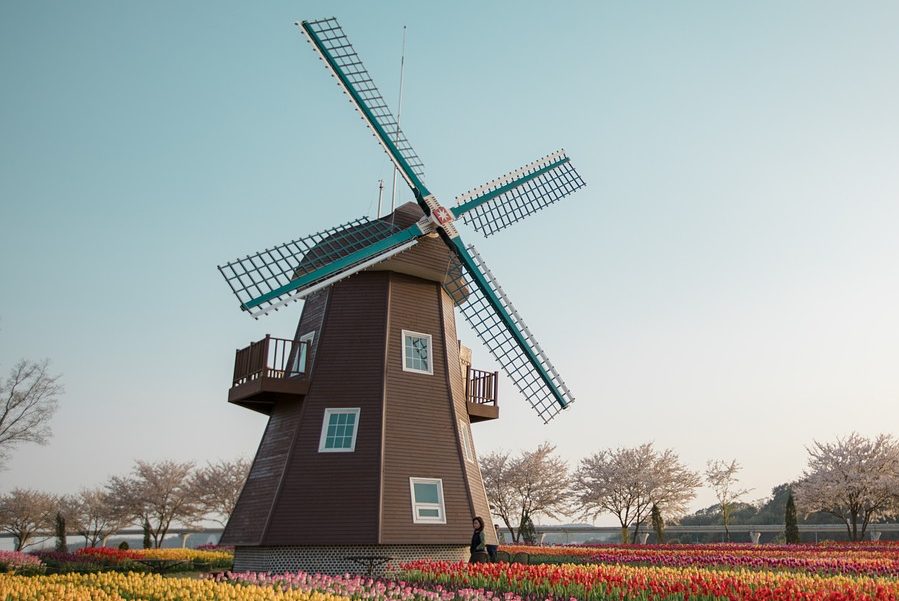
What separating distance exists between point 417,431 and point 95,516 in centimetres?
4267

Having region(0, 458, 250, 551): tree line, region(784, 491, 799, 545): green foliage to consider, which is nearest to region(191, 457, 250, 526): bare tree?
region(0, 458, 250, 551): tree line

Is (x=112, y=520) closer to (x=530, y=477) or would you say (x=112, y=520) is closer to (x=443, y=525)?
(x=530, y=477)

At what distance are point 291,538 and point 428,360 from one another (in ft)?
17.3

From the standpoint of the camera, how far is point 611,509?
43.2 meters

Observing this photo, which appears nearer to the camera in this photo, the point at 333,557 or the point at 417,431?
the point at 333,557

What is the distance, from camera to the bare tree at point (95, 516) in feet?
166

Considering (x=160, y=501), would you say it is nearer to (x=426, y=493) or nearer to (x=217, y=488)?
(x=217, y=488)

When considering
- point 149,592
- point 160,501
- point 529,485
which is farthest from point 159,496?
point 149,592

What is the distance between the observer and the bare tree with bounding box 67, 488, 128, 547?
50531 mm

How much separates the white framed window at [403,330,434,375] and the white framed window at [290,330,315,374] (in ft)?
7.58

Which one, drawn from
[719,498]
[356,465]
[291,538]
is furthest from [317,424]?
[719,498]

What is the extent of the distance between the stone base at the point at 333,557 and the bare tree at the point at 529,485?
28863mm

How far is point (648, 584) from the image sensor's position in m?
10.7

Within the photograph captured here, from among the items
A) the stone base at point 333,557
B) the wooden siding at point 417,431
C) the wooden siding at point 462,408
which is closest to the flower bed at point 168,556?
the stone base at point 333,557
